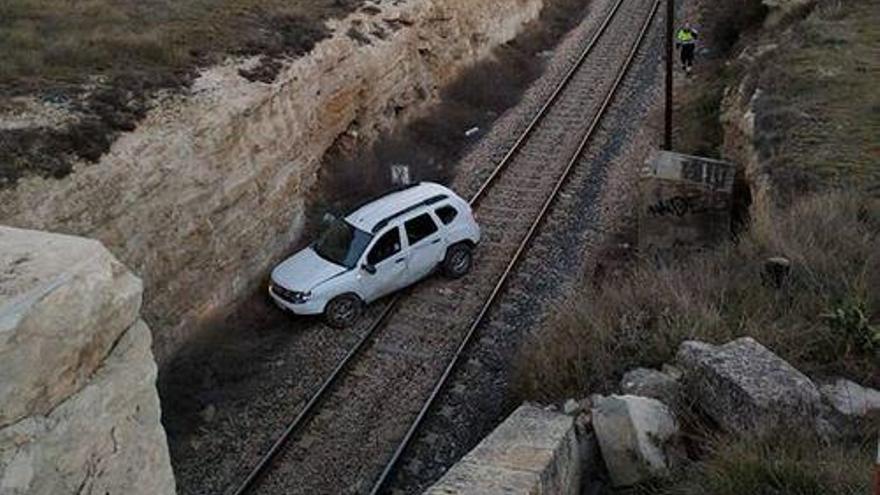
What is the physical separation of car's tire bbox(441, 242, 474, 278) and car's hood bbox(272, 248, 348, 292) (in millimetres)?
2170

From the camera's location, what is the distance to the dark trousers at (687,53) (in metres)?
27.4

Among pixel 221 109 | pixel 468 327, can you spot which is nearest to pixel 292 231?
pixel 221 109

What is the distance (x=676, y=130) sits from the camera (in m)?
23.3

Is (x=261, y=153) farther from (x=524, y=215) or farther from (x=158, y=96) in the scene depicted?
(x=524, y=215)

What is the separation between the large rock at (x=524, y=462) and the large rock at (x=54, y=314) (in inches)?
138

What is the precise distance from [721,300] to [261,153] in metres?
9.03

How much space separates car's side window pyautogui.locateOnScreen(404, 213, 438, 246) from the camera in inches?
644

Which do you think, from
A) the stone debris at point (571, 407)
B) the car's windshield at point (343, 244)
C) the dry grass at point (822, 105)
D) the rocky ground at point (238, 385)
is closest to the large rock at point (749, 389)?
the stone debris at point (571, 407)

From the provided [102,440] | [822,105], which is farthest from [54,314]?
[822,105]

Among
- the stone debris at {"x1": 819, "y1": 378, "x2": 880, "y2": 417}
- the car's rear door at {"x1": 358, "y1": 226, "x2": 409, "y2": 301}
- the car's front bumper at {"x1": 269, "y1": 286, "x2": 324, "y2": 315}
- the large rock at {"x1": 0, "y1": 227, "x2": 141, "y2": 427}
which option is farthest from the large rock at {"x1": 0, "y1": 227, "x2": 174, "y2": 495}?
the car's rear door at {"x1": 358, "y1": 226, "x2": 409, "y2": 301}

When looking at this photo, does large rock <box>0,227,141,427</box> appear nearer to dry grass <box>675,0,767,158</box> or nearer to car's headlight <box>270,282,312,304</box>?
car's headlight <box>270,282,312,304</box>

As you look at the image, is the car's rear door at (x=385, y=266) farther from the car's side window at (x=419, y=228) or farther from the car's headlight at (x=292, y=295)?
the car's headlight at (x=292, y=295)

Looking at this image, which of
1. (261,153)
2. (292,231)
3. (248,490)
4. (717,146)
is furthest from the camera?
(717,146)

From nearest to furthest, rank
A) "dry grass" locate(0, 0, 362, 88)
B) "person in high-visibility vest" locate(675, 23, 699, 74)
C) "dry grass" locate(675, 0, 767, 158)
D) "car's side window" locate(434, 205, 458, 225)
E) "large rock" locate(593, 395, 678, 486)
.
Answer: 1. "large rock" locate(593, 395, 678, 486)
2. "dry grass" locate(0, 0, 362, 88)
3. "car's side window" locate(434, 205, 458, 225)
4. "dry grass" locate(675, 0, 767, 158)
5. "person in high-visibility vest" locate(675, 23, 699, 74)
